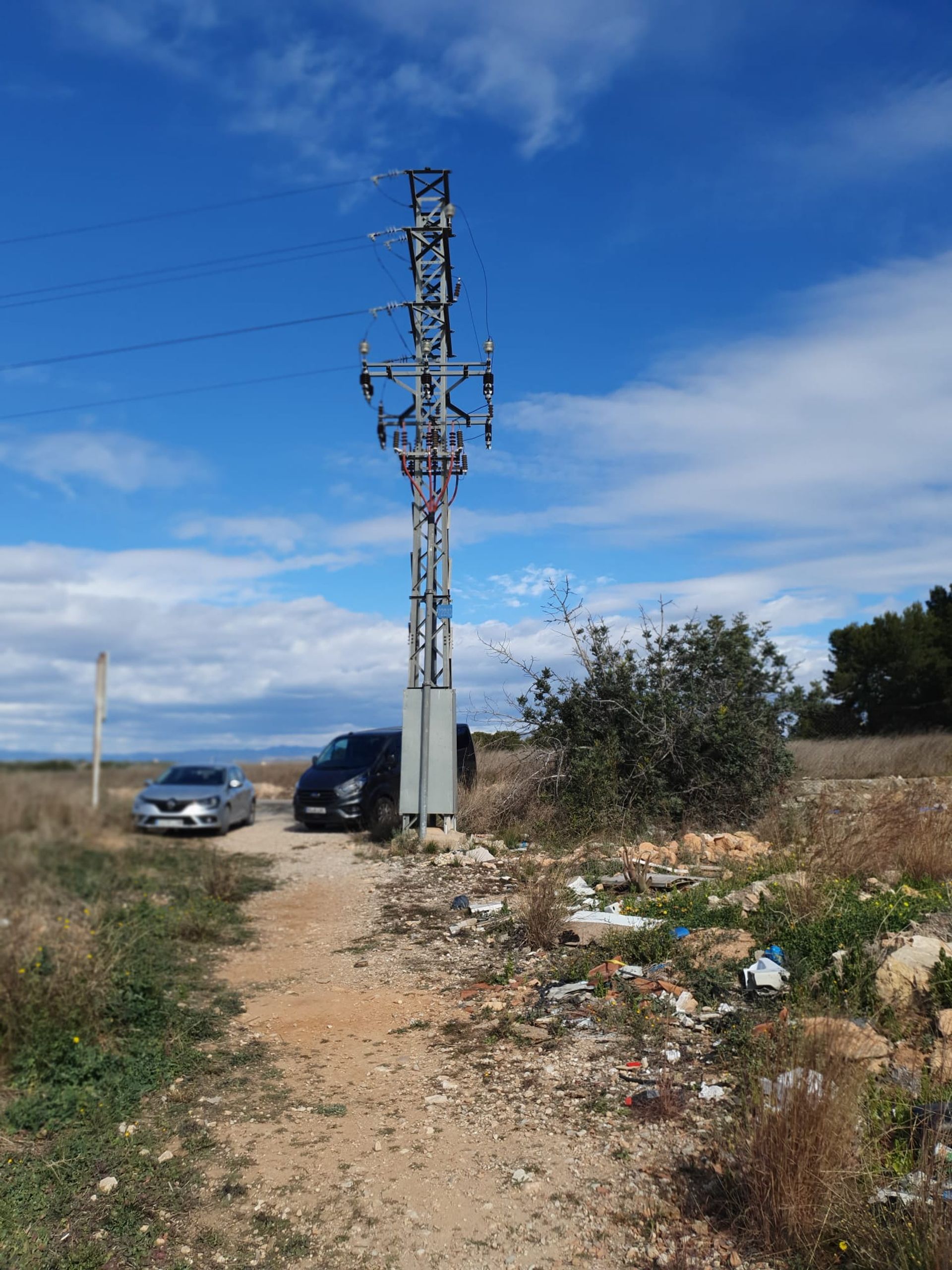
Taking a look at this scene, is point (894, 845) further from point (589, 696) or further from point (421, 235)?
point (421, 235)

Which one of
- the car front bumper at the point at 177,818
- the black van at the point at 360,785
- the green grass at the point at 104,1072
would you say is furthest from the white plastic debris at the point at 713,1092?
the car front bumper at the point at 177,818

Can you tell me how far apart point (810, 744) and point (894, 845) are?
34.7ft

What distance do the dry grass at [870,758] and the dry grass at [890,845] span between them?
24.4 feet

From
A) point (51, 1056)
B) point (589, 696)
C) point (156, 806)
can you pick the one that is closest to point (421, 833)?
point (589, 696)

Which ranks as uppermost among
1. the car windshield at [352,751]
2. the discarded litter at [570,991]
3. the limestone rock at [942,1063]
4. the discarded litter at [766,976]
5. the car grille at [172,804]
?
the car windshield at [352,751]

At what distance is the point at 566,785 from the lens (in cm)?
1539

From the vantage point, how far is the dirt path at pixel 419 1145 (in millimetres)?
4105

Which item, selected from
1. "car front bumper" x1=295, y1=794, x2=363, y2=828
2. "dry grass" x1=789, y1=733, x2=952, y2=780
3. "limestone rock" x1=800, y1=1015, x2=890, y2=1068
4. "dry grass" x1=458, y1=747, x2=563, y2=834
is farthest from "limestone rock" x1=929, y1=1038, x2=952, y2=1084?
"car front bumper" x1=295, y1=794, x2=363, y2=828

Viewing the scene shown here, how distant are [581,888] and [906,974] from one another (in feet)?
15.2

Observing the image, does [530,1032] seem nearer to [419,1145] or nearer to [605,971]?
[605,971]

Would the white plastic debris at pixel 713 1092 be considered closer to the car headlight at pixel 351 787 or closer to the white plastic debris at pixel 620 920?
the white plastic debris at pixel 620 920

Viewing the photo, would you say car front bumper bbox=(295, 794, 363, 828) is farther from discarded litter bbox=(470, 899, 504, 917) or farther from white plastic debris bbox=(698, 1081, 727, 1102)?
white plastic debris bbox=(698, 1081, 727, 1102)

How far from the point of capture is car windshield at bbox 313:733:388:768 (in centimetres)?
1903

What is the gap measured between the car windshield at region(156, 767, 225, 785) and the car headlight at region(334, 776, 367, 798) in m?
3.17
